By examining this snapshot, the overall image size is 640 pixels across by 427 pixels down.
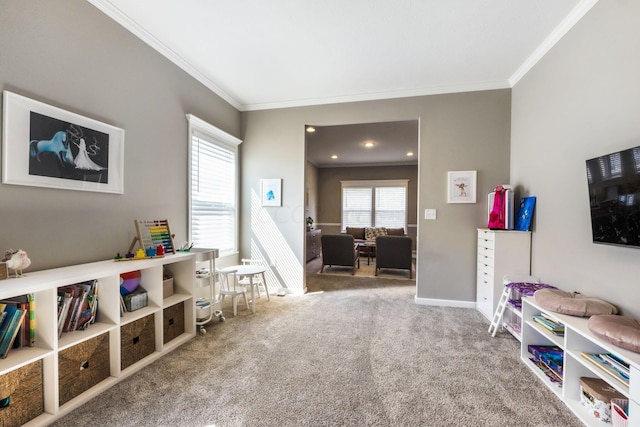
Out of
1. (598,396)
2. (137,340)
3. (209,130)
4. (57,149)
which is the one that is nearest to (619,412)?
(598,396)

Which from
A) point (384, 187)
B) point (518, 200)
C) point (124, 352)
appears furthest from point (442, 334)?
point (384, 187)

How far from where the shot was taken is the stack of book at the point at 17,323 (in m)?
1.38

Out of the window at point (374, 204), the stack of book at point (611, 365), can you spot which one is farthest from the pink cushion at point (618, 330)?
the window at point (374, 204)

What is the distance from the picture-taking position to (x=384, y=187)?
8.20m

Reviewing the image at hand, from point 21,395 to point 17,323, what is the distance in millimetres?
361

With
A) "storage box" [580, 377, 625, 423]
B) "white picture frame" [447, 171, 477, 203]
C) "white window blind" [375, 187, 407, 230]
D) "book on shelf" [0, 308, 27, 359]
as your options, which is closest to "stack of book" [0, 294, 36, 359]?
"book on shelf" [0, 308, 27, 359]

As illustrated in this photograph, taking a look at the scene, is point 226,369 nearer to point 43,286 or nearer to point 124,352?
point 124,352

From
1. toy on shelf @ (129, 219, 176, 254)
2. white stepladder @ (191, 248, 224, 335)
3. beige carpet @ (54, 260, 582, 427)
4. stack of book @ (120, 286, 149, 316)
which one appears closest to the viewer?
beige carpet @ (54, 260, 582, 427)

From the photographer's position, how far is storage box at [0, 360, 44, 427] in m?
1.32

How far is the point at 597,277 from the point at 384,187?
253 inches

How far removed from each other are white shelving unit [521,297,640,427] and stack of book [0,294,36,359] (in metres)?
2.93

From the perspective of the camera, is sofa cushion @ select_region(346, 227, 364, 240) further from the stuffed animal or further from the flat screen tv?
the stuffed animal

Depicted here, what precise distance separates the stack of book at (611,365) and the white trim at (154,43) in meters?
3.95

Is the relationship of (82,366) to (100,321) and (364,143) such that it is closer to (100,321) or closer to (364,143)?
(100,321)
